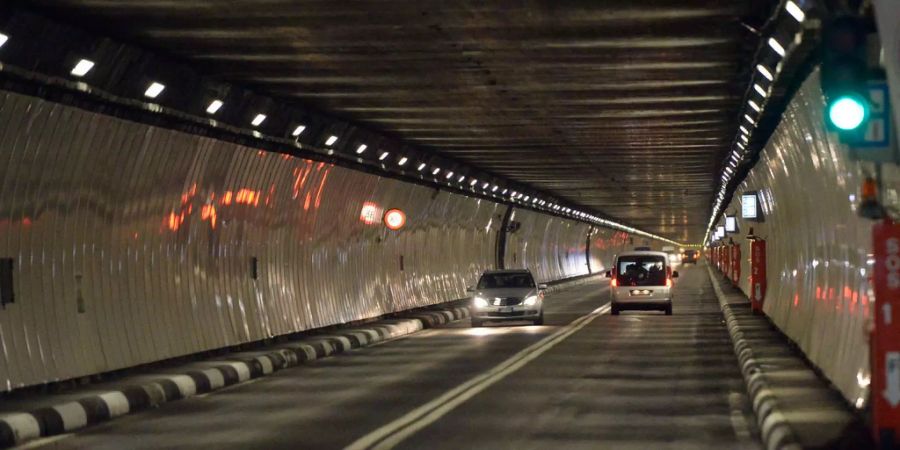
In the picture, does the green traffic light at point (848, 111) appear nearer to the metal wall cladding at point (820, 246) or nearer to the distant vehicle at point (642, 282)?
the metal wall cladding at point (820, 246)

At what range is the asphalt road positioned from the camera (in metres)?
12.7

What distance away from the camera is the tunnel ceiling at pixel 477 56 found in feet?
48.3

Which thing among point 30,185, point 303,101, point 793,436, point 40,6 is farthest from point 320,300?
point 793,436

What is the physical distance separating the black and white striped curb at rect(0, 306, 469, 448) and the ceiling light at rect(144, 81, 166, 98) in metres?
3.72

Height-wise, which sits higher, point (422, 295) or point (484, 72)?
point (484, 72)

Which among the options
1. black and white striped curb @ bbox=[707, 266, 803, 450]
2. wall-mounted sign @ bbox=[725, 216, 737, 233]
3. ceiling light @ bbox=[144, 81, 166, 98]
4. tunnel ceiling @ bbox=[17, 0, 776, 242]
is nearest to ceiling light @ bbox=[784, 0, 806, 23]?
tunnel ceiling @ bbox=[17, 0, 776, 242]

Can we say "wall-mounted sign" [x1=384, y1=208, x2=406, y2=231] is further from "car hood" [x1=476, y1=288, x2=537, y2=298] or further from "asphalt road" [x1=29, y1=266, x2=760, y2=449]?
"asphalt road" [x1=29, y1=266, x2=760, y2=449]

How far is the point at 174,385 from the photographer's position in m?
17.3

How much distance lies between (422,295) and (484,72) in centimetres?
2116

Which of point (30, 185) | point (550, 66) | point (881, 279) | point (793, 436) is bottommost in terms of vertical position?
point (793, 436)

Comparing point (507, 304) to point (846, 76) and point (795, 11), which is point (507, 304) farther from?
point (846, 76)

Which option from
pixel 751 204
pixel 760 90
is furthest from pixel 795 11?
pixel 751 204

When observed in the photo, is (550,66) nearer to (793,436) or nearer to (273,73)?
(273,73)

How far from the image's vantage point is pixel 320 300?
29031mm
